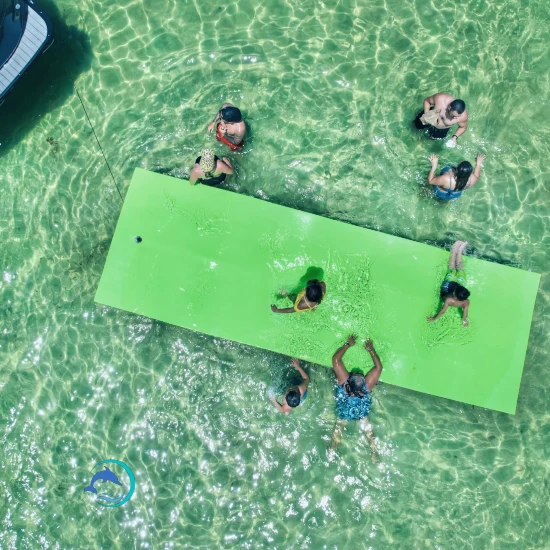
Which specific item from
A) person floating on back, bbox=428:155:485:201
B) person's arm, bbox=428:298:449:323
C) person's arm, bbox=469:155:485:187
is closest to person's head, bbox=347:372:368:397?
person's arm, bbox=428:298:449:323

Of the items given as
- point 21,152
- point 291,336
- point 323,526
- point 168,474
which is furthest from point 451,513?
point 21,152

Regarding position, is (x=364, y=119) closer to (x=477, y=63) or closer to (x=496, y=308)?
(x=477, y=63)

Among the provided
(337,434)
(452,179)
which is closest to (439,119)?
(452,179)

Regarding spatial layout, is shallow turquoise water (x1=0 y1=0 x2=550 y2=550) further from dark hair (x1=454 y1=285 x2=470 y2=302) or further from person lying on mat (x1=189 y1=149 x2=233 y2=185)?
dark hair (x1=454 y1=285 x2=470 y2=302)

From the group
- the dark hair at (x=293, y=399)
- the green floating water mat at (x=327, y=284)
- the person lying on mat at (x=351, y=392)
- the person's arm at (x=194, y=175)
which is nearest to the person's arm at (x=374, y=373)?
the person lying on mat at (x=351, y=392)

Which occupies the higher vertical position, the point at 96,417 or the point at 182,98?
the point at 182,98

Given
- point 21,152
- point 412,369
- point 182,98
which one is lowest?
point 412,369
